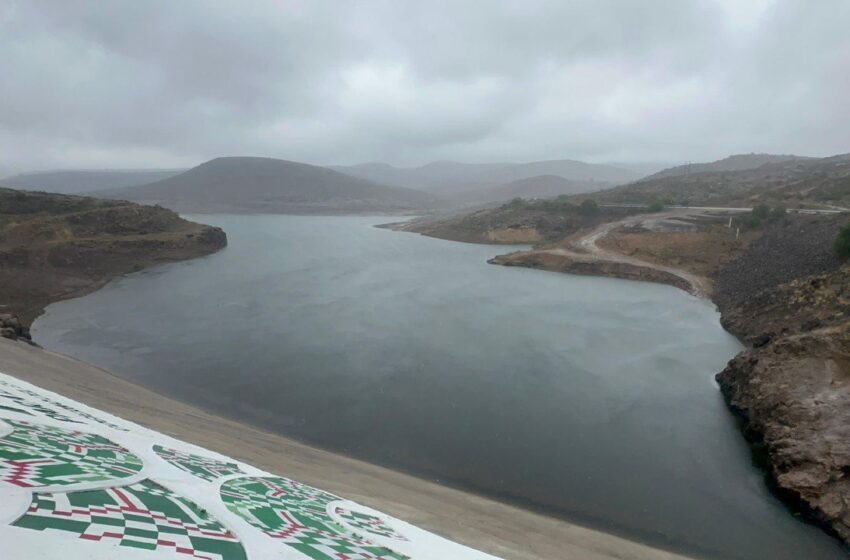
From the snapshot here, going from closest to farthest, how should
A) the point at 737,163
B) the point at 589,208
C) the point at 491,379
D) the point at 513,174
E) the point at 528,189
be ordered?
the point at 491,379 → the point at 589,208 → the point at 737,163 → the point at 528,189 → the point at 513,174

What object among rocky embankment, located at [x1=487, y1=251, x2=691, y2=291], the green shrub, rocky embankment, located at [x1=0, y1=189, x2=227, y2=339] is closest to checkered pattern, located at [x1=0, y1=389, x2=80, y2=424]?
rocky embankment, located at [x1=0, y1=189, x2=227, y2=339]

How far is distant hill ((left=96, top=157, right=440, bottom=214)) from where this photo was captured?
73.2m

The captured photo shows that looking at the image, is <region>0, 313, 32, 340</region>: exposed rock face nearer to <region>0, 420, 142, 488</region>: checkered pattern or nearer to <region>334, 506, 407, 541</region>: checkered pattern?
<region>0, 420, 142, 488</region>: checkered pattern

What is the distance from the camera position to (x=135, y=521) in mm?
1789

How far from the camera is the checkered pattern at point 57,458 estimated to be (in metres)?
1.92

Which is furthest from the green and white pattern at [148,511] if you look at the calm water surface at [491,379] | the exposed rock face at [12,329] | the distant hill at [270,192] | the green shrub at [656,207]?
the distant hill at [270,192]

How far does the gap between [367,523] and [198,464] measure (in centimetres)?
131

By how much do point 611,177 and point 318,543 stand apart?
17343 cm

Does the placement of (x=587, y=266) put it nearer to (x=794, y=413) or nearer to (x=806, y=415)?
(x=794, y=413)

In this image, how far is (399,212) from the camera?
236 feet

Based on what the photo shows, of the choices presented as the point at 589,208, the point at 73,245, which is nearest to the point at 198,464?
the point at 73,245

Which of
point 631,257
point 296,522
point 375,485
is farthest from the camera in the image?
point 631,257

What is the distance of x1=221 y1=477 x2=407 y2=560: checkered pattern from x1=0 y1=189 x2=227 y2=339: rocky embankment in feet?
38.6

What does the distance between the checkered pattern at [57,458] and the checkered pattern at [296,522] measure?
0.58 m
